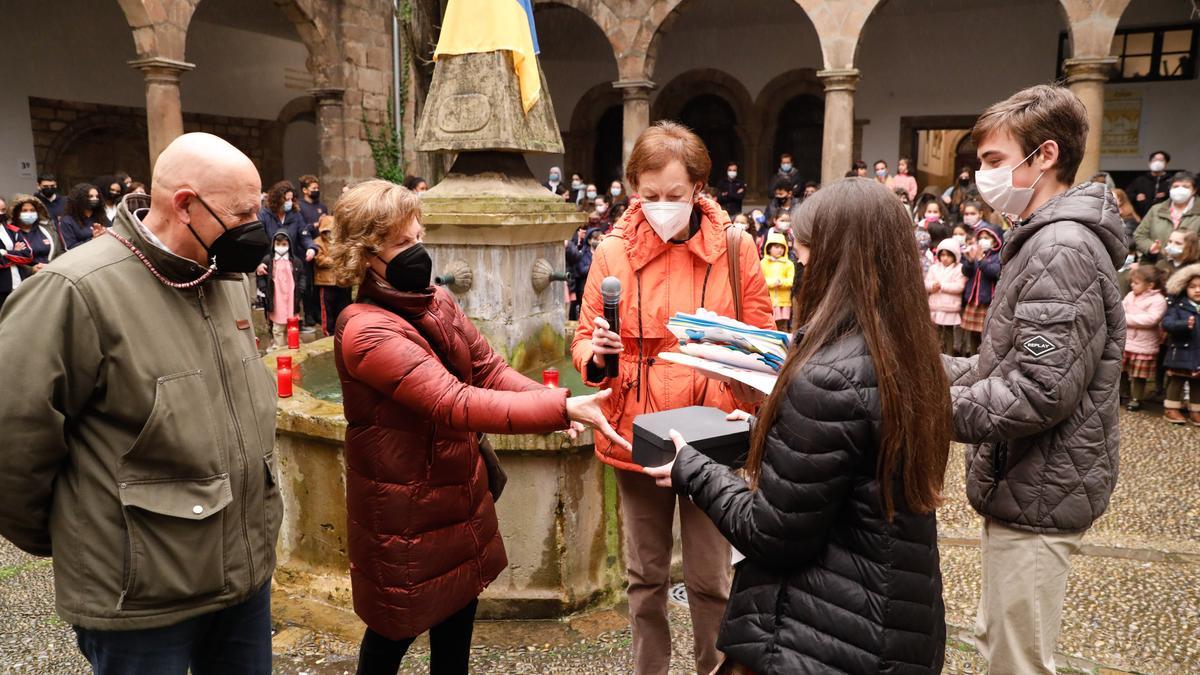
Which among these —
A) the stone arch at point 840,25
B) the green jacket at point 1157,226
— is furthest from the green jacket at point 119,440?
the stone arch at point 840,25

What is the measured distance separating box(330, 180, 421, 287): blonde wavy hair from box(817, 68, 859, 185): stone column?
36.2ft

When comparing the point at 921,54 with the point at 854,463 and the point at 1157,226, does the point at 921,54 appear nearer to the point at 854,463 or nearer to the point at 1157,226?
the point at 1157,226

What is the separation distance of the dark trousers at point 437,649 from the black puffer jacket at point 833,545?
38.1 inches

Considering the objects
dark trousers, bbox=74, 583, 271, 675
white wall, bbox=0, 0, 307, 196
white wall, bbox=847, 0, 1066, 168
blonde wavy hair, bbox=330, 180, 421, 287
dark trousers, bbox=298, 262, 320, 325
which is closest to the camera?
dark trousers, bbox=74, 583, 271, 675

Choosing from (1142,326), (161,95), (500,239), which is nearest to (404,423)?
(500,239)

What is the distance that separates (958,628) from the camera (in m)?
3.39

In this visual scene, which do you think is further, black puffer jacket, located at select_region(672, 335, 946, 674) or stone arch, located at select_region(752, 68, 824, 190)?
stone arch, located at select_region(752, 68, 824, 190)

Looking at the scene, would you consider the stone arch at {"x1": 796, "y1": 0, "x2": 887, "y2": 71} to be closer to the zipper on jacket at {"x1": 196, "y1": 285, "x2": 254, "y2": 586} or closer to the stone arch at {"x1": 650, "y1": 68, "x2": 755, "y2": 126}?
the stone arch at {"x1": 650, "y1": 68, "x2": 755, "y2": 126}

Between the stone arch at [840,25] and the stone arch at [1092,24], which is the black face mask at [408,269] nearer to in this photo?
the stone arch at [840,25]

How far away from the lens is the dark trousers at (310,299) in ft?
32.9

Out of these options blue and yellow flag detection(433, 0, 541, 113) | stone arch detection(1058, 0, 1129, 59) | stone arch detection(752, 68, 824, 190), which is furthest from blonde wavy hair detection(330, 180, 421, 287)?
stone arch detection(752, 68, 824, 190)

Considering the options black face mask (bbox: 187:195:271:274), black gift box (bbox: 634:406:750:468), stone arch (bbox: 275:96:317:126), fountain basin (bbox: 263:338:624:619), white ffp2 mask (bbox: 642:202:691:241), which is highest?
stone arch (bbox: 275:96:317:126)

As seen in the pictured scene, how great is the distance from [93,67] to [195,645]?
1563 centimetres

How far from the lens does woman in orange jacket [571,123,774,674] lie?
101 inches
